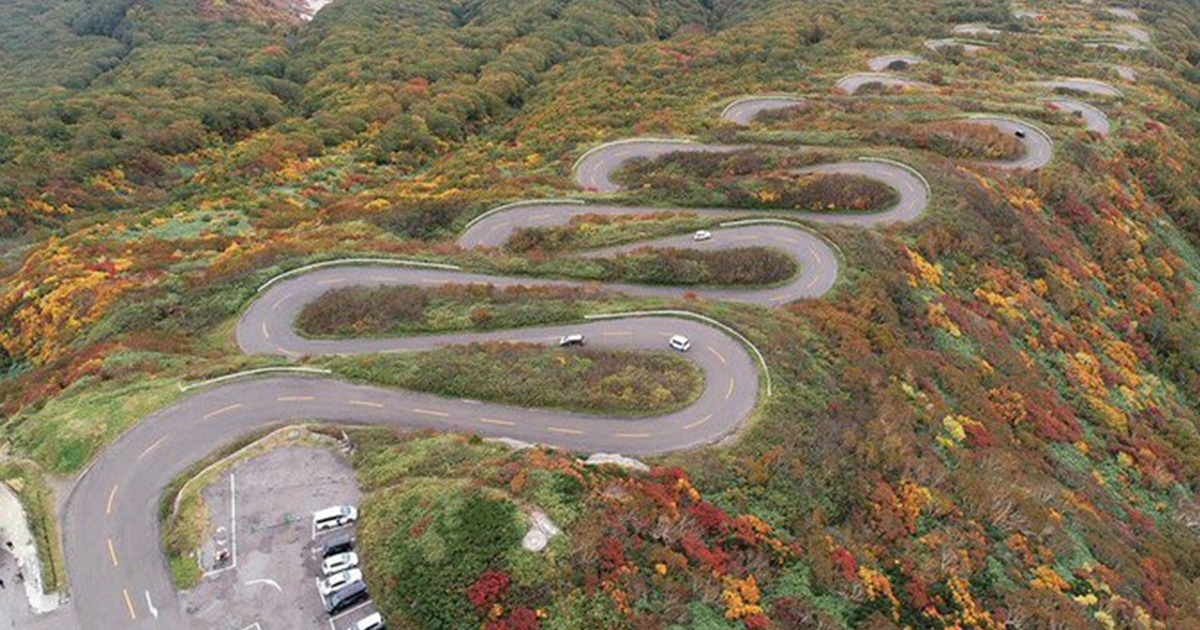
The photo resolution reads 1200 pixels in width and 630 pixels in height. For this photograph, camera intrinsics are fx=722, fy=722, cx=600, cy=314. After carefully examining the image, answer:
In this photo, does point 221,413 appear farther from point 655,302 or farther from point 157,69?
point 157,69

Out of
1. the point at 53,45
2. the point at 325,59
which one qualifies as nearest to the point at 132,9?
the point at 53,45

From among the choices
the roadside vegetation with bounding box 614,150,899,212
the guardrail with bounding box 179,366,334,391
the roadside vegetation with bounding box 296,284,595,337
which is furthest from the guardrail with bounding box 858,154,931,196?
the guardrail with bounding box 179,366,334,391

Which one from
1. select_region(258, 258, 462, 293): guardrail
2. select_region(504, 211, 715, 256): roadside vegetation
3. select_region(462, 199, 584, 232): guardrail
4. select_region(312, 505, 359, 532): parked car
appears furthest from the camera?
select_region(462, 199, 584, 232): guardrail

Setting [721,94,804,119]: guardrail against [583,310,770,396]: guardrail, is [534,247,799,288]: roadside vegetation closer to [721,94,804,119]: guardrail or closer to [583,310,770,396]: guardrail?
[583,310,770,396]: guardrail

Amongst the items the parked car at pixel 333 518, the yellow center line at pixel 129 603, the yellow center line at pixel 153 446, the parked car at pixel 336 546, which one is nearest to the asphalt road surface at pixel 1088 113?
the parked car at pixel 333 518

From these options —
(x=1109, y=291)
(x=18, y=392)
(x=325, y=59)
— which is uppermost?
(x=325, y=59)

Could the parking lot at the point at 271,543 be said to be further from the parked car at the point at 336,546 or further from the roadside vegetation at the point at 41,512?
the roadside vegetation at the point at 41,512

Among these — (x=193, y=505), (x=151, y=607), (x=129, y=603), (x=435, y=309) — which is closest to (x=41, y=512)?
(x=193, y=505)
